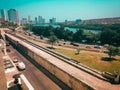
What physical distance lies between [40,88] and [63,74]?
12.5ft

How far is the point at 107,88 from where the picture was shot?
14484 mm

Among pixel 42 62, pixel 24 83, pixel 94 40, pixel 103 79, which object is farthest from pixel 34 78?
pixel 94 40

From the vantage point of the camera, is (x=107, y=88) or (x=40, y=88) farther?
(x=40, y=88)

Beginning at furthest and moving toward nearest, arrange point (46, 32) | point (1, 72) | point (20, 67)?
1. point (46, 32)
2. point (20, 67)
3. point (1, 72)

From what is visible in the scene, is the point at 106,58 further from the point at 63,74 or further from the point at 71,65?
the point at 63,74

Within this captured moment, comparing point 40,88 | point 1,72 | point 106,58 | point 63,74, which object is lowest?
point 106,58

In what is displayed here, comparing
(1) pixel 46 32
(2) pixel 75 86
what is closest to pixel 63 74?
(2) pixel 75 86

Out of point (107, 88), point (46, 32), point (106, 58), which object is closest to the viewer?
point (107, 88)

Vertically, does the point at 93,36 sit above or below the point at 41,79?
above

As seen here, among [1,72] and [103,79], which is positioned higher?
[1,72]

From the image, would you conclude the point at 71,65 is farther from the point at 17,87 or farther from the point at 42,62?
the point at 17,87

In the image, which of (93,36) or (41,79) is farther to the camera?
(93,36)

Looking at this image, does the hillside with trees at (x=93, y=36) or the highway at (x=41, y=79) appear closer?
the highway at (x=41, y=79)

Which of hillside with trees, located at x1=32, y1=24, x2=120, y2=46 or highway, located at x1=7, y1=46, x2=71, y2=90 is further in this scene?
hillside with trees, located at x1=32, y1=24, x2=120, y2=46
